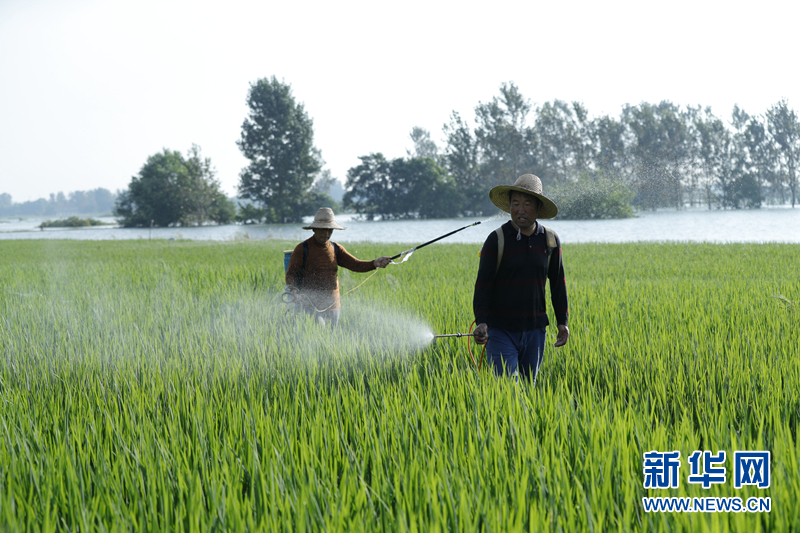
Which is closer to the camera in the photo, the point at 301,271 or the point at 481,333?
the point at 481,333

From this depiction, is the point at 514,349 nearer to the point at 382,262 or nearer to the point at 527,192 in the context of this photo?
the point at 527,192

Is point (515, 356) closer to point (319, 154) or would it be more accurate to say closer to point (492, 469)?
point (492, 469)

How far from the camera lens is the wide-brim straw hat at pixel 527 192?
288cm

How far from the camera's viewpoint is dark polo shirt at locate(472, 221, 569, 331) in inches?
120

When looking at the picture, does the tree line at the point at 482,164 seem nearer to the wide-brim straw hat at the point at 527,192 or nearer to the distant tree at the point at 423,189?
the distant tree at the point at 423,189

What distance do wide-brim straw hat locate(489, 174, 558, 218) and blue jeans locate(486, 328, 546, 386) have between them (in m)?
0.74

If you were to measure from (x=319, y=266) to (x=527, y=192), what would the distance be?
2.40m

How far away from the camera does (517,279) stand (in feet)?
10.1

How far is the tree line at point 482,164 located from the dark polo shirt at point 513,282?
Result: 4122 cm

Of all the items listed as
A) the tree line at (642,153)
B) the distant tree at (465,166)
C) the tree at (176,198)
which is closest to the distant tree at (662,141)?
the tree line at (642,153)

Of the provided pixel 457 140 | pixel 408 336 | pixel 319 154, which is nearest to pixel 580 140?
pixel 457 140

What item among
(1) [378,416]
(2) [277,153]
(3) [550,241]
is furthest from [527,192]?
(2) [277,153]

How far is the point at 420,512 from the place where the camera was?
163 cm

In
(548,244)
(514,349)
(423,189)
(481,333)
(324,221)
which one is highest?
(423,189)
